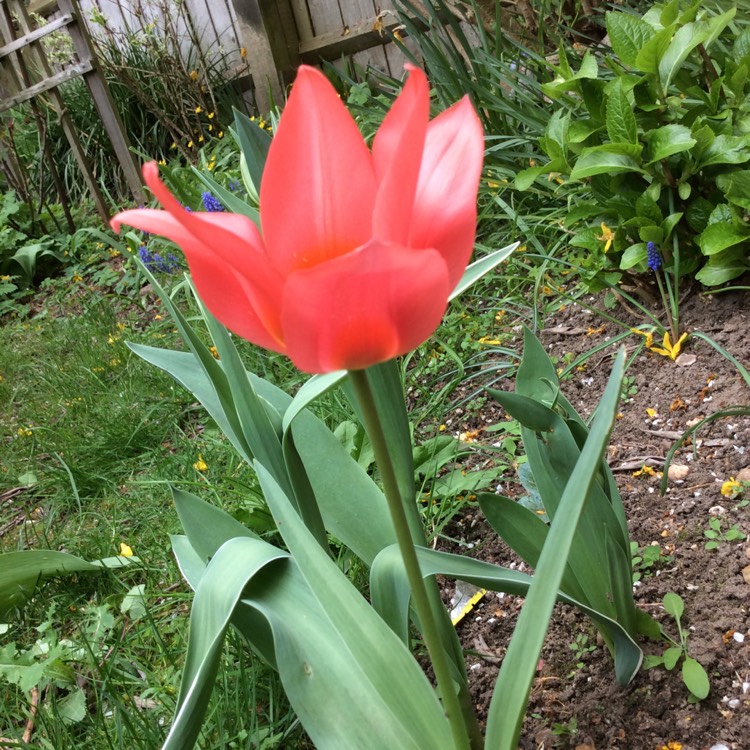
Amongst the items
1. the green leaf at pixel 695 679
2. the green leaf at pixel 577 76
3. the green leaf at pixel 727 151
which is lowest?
the green leaf at pixel 695 679

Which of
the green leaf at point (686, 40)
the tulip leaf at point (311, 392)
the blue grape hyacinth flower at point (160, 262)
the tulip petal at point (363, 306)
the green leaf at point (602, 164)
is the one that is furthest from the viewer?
the blue grape hyacinth flower at point (160, 262)

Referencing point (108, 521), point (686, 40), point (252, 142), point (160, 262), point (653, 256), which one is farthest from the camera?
point (160, 262)

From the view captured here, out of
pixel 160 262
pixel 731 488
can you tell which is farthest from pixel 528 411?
pixel 160 262

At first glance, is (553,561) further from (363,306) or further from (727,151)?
(727,151)

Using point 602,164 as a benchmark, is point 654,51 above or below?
above

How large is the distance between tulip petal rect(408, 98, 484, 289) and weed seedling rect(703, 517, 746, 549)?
0.93 meters

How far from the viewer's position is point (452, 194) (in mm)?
467

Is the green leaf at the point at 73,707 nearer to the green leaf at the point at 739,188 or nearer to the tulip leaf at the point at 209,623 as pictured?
the tulip leaf at the point at 209,623

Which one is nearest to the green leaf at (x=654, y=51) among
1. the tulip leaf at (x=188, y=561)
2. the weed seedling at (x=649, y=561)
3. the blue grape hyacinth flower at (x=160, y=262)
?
the weed seedling at (x=649, y=561)

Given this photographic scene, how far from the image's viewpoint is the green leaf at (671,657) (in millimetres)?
1012

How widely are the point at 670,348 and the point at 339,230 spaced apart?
145 centimetres

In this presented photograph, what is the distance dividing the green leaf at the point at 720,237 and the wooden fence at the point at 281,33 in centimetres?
305

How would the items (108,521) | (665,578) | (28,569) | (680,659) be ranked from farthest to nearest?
1. (108,521)
2. (28,569)
3. (665,578)
4. (680,659)

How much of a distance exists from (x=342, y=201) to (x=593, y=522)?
63 centimetres
